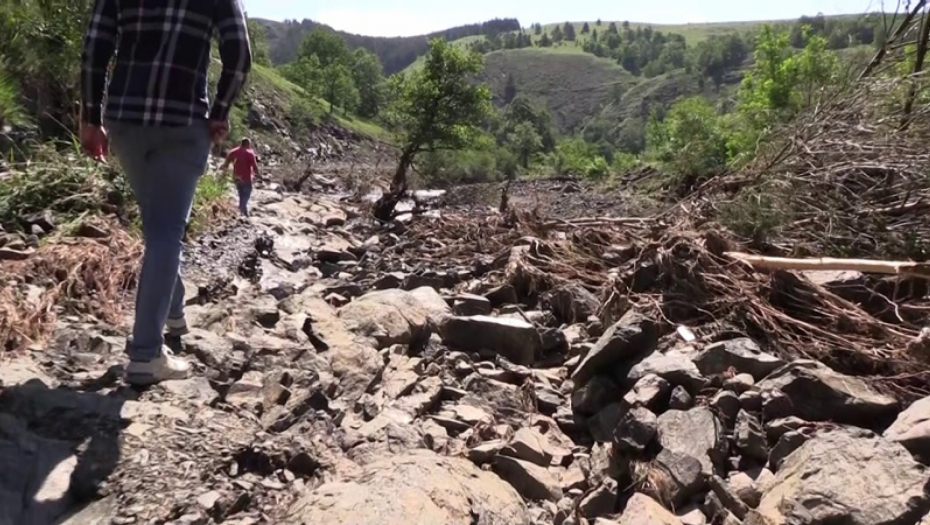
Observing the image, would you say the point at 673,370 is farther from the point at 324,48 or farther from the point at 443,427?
the point at 324,48

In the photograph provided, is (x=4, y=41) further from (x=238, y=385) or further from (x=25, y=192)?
(x=238, y=385)

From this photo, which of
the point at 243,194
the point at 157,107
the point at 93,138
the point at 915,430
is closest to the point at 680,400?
the point at 915,430

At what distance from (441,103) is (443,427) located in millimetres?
22334

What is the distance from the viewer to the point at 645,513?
8.40ft

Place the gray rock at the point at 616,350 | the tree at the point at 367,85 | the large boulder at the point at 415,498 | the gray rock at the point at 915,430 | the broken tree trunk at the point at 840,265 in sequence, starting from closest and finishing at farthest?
the large boulder at the point at 415,498, the gray rock at the point at 915,430, the gray rock at the point at 616,350, the broken tree trunk at the point at 840,265, the tree at the point at 367,85

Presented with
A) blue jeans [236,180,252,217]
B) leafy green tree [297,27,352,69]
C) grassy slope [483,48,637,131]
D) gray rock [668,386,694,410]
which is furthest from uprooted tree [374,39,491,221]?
grassy slope [483,48,637,131]

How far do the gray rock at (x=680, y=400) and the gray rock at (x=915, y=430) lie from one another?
2.57ft

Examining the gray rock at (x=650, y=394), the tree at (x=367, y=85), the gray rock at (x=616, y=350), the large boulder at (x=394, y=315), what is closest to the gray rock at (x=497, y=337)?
the large boulder at (x=394, y=315)

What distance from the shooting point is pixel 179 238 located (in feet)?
9.42

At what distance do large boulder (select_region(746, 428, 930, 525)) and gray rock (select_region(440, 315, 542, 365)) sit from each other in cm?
179

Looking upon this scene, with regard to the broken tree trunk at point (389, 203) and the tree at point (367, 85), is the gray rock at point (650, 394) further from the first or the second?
the tree at point (367, 85)

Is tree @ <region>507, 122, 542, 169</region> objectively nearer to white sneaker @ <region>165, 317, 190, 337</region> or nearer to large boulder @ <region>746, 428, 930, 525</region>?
white sneaker @ <region>165, 317, 190, 337</region>

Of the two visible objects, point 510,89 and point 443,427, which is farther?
point 510,89

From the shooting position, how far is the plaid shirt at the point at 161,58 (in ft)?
8.89
